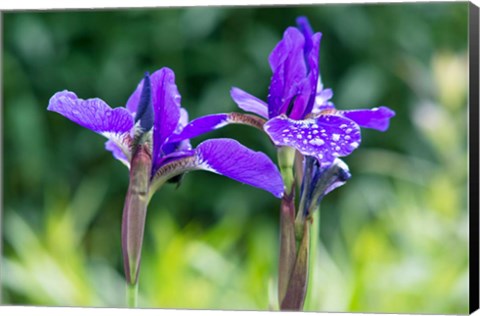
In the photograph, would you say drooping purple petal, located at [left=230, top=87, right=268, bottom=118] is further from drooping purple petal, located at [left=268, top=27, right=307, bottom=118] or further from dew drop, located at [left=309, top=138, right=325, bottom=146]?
dew drop, located at [left=309, top=138, right=325, bottom=146]

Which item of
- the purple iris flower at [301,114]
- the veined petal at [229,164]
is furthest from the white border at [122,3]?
the veined petal at [229,164]

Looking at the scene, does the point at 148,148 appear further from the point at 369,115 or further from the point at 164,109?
the point at 369,115

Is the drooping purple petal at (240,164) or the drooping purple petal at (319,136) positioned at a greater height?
the drooping purple petal at (319,136)

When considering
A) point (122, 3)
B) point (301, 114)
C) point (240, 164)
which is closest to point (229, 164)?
point (240, 164)

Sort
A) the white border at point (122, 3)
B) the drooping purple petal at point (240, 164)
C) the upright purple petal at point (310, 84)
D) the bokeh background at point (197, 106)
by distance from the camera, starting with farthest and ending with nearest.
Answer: the bokeh background at point (197, 106), the white border at point (122, 3), the upright purple petal at point (310, 84), the drooping purple petal at point (240, 164)

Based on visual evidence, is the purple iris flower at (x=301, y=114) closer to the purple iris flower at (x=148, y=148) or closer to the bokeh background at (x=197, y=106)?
the purple iris flower at (x=148, y=148)

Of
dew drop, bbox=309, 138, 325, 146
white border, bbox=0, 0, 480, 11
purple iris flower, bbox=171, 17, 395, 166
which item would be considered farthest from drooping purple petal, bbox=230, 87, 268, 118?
white border, bbox=0, 0, 480, 11

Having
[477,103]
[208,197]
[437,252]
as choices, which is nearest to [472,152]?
[477,103]
